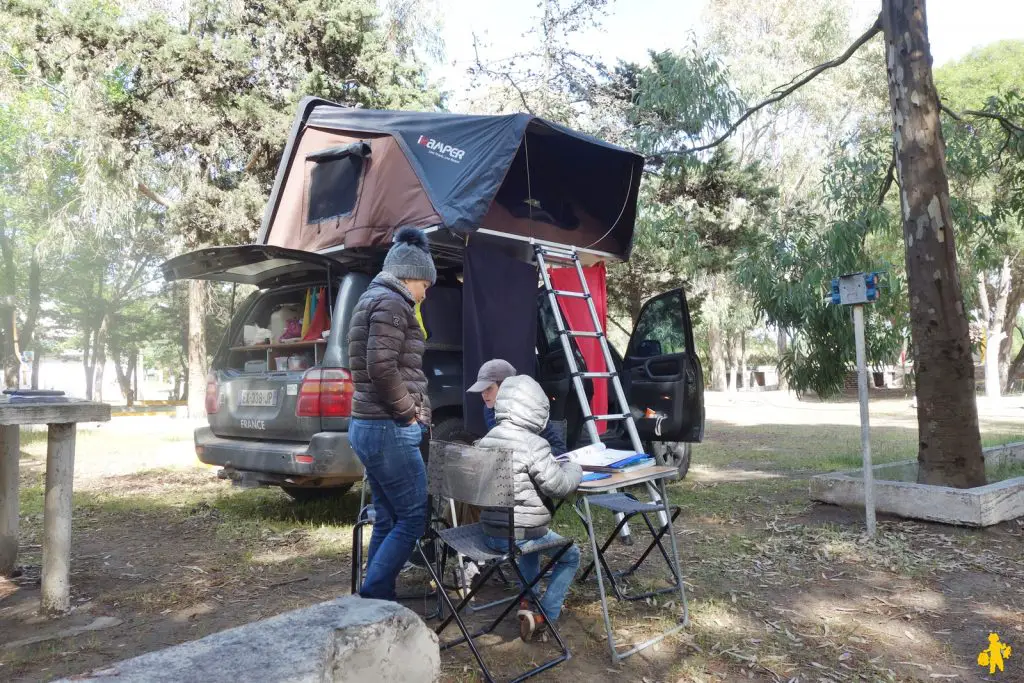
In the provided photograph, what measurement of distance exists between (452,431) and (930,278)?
3991 mm

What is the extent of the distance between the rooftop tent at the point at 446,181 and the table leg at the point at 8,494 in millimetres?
2711

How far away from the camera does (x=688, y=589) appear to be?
431 centimetres

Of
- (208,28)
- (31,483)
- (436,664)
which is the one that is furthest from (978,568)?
(208,28)

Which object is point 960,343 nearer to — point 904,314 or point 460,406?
point 904,314

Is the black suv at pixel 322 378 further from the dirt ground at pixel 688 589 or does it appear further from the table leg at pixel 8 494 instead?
the table leg at pixel 8 494

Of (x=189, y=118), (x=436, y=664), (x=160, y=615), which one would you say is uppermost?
(x=189, y=118)

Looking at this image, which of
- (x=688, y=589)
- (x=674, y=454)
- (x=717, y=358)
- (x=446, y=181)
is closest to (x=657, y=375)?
(x=674, y=454)

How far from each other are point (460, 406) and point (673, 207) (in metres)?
7.03

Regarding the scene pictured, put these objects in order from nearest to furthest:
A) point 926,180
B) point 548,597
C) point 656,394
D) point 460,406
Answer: point 548,597
point 460,406
point 926,180
point 656,394

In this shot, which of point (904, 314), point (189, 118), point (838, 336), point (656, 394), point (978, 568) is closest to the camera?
point (978, 568)

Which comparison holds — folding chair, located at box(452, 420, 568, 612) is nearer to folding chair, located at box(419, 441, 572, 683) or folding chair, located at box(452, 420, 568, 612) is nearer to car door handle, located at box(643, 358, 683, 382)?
folding chair, located at box(419, 441, 572, 683)

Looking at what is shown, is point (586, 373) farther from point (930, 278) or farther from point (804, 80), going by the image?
point (804, 80)

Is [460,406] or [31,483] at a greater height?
[460,406]

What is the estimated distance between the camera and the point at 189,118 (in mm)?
13953
